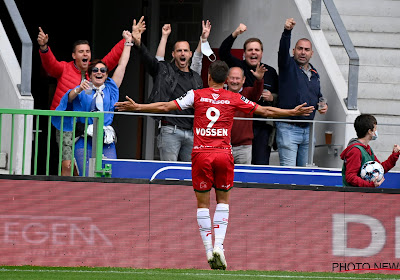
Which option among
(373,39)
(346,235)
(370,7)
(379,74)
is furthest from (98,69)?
(370,7)

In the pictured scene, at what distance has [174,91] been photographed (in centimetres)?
1355

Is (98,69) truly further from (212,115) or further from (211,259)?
(211,259)

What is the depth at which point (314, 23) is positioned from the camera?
15.8 metres

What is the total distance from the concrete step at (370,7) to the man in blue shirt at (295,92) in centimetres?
381

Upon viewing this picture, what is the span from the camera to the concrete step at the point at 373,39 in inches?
669

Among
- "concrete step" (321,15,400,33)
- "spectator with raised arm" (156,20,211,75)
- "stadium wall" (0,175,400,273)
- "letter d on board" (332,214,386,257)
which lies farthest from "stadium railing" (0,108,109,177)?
"concrete step" (321,15,400,33)

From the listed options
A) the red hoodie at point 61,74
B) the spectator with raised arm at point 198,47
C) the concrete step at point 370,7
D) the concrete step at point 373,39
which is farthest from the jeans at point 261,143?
the concrete step at point 370,7

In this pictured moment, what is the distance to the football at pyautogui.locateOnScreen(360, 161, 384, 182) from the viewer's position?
1199cm

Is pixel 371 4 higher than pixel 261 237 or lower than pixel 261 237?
higher

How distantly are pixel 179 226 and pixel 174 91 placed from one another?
7.48 ft

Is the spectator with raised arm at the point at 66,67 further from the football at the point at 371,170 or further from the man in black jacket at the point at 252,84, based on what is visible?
the football at the point at 371,170

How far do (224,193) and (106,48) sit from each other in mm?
8752

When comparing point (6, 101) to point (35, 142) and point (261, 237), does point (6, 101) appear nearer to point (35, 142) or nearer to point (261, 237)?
point (35, 142)

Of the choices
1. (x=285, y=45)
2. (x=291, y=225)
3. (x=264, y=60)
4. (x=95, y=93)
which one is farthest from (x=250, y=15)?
(x=291, y=225)
